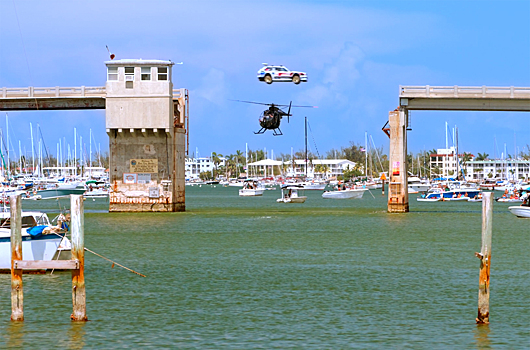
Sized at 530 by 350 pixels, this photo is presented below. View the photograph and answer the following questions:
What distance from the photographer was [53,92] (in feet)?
263

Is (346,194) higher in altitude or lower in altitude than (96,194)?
lower

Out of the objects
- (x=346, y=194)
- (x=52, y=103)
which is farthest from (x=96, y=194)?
(x=52, y=103)

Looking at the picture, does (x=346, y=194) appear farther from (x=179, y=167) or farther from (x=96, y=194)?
(x=179, y=167)

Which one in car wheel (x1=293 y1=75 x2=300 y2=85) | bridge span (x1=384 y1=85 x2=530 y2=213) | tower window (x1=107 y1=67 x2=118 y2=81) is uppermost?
tower window (x1=107 y1=67 x2=118 y2=81)

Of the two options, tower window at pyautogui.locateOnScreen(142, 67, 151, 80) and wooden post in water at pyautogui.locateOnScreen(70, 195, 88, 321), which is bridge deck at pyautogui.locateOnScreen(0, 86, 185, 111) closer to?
tower window at pyautogui.locateOnScreen(142, 67, 151, 80)

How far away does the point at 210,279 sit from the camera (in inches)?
1467

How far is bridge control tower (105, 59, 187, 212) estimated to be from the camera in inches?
3086

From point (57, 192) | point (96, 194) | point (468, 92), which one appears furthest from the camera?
point (96, 194)

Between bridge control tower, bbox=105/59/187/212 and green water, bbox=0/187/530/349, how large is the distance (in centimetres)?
1991

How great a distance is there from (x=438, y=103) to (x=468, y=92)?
3.04 m

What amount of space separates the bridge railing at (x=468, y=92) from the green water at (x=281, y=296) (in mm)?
21943

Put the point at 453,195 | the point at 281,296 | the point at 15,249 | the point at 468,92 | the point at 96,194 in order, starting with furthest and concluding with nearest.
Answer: the point at 96,194, the point at 453,195, the point at 468,92, the point at 281,296, the point at 15,249

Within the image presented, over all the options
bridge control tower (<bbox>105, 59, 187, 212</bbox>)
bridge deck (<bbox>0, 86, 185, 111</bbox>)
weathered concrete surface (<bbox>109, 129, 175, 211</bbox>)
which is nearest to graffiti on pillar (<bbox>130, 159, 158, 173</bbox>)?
bridge control tower (<bbox>105, 59, 187, 212</bbox>)

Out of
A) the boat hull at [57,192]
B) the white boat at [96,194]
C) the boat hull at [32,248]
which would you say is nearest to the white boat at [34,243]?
the boat hull at [32,248]
